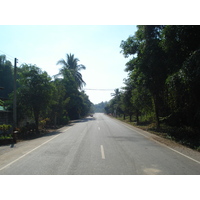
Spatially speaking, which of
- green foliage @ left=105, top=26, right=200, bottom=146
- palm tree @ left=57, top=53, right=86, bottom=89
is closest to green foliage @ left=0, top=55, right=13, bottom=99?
palm tree @ left=57, top=53, right=86, bottom=89

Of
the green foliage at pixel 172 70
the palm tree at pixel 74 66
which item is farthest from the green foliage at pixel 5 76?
the green foliage at pixel 172 70

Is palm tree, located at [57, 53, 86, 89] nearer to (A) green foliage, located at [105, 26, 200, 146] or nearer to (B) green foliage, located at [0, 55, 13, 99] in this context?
(B) green foliage, located at [0, 55, 13, 99]

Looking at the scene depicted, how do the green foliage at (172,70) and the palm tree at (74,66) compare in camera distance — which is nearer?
the green foliage at (172,70)

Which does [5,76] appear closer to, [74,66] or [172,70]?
[74,66]

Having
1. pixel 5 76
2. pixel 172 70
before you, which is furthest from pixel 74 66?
pixel 172 70

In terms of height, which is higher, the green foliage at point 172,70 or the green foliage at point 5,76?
the green foliage at point 5,76

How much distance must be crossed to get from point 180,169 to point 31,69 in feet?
58.7

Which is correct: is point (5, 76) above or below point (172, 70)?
above

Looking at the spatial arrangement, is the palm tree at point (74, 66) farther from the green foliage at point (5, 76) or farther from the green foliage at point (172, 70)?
the green foliage at point (172, 70)

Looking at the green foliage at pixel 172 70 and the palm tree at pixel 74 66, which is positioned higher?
the palm tree at pixel 74 66

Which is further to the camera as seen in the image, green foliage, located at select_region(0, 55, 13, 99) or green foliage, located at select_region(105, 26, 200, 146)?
green foliage, located at select_region(0, 55, 13, 99)

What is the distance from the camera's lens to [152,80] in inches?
683

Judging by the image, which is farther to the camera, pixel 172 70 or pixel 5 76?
pixel 5 76

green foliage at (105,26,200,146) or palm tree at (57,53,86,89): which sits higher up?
palm tree at (57,53,86,89)
